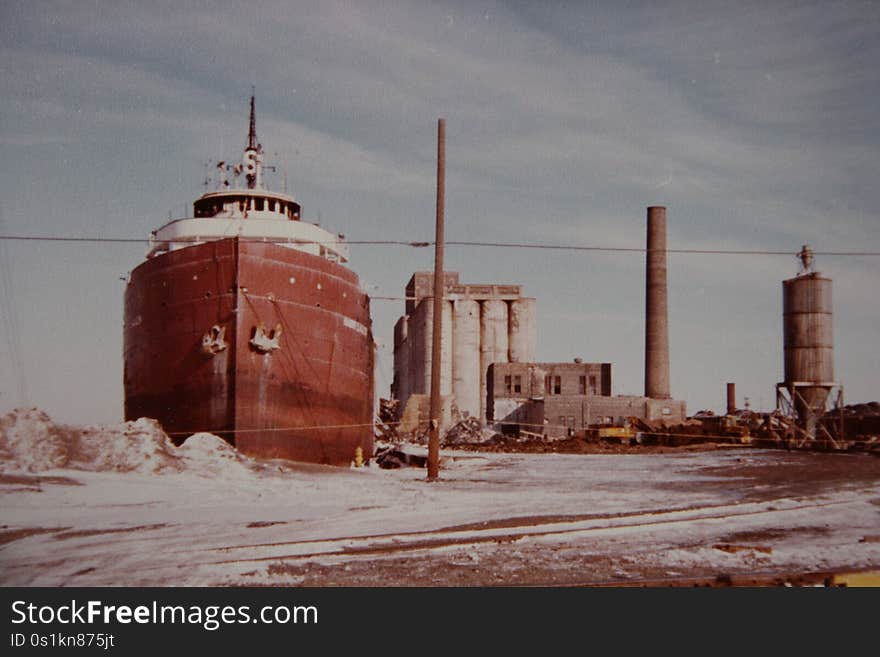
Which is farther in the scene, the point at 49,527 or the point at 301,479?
the point at 301,479

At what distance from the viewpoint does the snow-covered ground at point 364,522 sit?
21.9 feet

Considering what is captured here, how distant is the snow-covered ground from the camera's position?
21.9 feet

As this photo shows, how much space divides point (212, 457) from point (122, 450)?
77.9 inches

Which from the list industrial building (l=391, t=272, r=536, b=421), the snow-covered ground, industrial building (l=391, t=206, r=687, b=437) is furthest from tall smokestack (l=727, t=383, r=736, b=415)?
the snow-covered ground

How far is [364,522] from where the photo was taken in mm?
9273

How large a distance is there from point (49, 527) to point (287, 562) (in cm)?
353

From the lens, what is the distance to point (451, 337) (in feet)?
210

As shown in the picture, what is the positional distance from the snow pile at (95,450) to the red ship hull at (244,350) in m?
3.41

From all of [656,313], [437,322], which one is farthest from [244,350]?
[656,313]

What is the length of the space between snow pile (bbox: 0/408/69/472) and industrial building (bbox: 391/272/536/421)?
48.4m

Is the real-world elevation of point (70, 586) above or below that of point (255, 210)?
below

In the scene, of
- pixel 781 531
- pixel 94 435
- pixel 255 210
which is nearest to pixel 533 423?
pixel 255 210

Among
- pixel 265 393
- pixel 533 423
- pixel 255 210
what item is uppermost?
pixel 255 210

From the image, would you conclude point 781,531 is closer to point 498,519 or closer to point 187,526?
point 498,519
